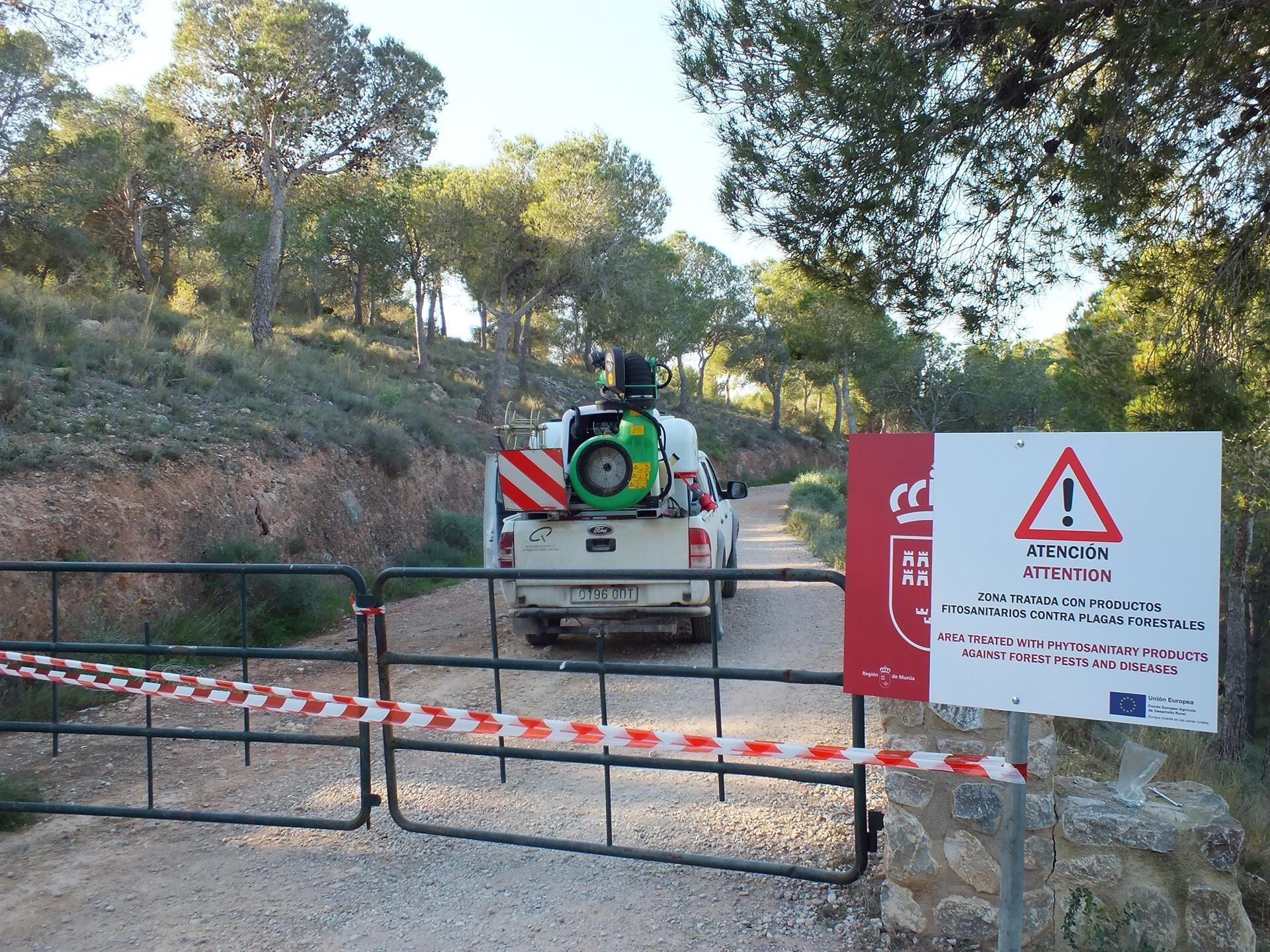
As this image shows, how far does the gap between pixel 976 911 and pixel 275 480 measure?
34.8ft

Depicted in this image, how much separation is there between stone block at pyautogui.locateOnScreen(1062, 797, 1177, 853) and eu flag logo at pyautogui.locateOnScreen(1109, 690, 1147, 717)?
3.47ft

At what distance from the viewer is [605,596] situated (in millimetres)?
7625

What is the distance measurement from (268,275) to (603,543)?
15873 millimetres

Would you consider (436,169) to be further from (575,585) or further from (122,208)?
(575,585)

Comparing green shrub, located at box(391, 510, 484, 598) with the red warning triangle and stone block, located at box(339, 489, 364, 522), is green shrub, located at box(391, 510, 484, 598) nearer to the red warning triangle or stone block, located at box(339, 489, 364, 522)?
stone block, located at box(339, 489, 364, 522)

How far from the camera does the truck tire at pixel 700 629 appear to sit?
8.23 metres

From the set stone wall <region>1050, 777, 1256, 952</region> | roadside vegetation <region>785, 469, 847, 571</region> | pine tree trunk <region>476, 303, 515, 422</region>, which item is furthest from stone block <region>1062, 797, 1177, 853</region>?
pine tree trunk <region>476, 303, 515, 422</region>

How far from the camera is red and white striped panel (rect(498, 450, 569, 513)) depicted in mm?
7855

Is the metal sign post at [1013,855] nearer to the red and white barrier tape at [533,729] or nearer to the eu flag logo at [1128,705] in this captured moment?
the red and white barrier tape at [533,729]

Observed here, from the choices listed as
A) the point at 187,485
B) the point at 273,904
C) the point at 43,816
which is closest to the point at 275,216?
the point at 187,485

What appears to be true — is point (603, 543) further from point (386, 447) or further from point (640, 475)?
point (386, 447)

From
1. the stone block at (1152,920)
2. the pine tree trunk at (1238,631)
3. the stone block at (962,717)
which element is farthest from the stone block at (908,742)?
the pine tree trunk at (1238,631)

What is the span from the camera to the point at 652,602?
24.9ft

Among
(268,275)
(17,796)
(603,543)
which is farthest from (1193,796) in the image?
(268,275)
